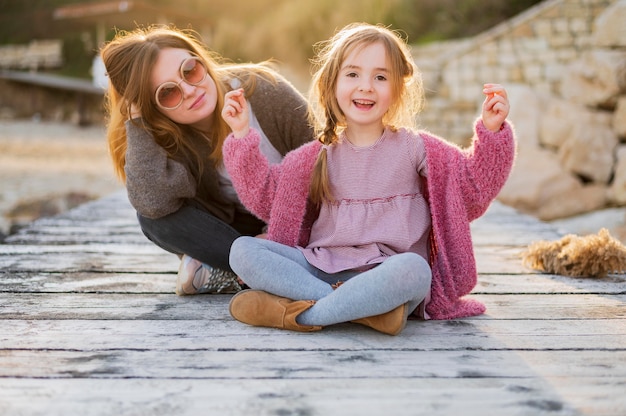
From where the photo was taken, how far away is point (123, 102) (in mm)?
2686

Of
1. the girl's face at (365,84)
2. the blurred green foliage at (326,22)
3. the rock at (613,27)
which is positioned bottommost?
the girl's face at (365,84)

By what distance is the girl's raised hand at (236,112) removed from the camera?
2.44 m

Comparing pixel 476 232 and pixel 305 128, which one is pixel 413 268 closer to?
pixel 305 128

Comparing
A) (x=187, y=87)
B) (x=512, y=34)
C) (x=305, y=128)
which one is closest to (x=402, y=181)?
(x=305, y=128)

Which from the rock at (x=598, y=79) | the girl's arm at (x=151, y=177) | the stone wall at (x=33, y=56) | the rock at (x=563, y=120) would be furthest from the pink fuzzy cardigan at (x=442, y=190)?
the stone wall at (x=33, y=56)

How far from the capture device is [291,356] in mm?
1982

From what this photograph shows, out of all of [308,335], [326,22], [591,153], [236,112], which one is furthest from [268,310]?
[326,22]

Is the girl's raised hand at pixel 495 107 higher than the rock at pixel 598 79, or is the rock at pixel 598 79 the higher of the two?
the rock at pixel 598 79

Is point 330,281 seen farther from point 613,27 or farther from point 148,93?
point 613,27

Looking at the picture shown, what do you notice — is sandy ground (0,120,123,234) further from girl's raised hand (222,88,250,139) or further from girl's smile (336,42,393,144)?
girl's smile (336,42,393,144)

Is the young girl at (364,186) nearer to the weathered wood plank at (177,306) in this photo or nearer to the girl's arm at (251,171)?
the girl's arm at (251,171)

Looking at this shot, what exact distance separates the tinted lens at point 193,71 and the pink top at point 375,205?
63cm

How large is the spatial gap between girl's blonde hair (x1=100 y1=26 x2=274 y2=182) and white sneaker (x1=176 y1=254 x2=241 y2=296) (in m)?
0.37

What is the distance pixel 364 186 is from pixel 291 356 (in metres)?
0.72
